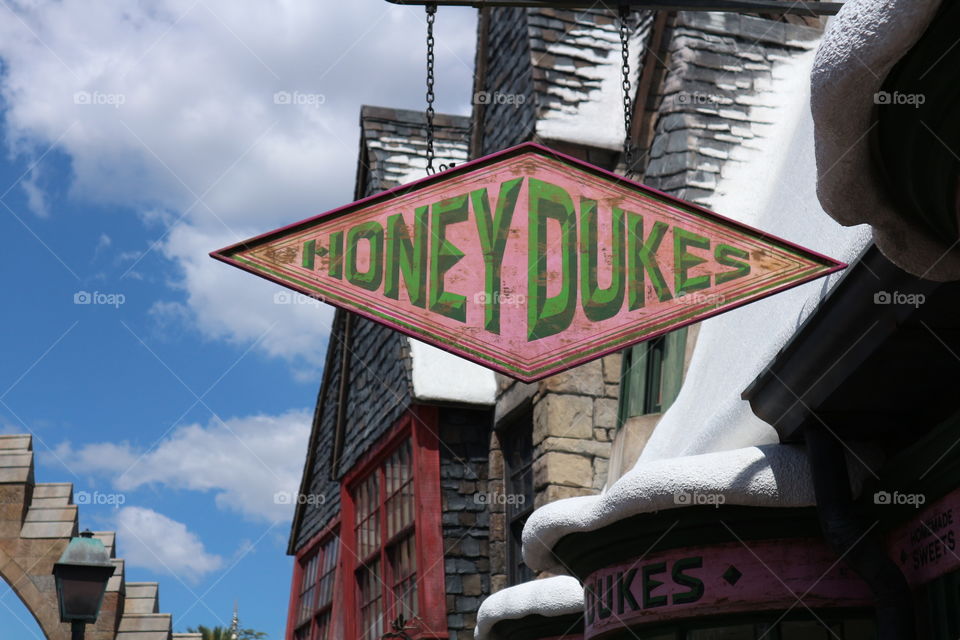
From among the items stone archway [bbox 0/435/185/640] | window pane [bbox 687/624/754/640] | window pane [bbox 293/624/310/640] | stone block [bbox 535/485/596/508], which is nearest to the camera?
window pane [bbox 687/624/754/640]

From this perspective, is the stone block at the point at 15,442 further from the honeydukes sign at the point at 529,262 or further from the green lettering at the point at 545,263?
the green lettering at the point at 545,263

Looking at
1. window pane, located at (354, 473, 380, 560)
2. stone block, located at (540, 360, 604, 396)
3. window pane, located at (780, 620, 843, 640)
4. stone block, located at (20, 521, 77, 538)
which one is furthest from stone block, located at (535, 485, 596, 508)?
stone block, located at (20, 521, 77, 538)

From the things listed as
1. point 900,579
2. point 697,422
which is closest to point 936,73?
point 900,579

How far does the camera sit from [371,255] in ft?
15.6

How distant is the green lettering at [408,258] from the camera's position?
4691 mm

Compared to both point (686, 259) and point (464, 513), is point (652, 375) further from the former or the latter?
point (686, 259)

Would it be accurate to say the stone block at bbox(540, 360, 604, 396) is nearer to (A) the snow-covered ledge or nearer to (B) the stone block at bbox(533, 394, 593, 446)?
(B) the stone block at bbox(533, 394, 593, 446)

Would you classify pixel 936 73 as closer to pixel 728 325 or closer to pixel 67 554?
pixel 728 325

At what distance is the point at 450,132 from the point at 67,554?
9.23m

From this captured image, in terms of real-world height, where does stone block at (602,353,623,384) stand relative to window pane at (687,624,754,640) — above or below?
above

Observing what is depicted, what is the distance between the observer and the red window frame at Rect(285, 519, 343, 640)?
15.2 m

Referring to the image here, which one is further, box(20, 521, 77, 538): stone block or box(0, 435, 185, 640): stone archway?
box(20, 521, 77, 538): stone block

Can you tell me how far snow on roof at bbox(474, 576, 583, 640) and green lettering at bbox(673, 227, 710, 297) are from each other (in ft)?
11.1

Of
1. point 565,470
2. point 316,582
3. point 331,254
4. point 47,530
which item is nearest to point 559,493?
point 565,470
